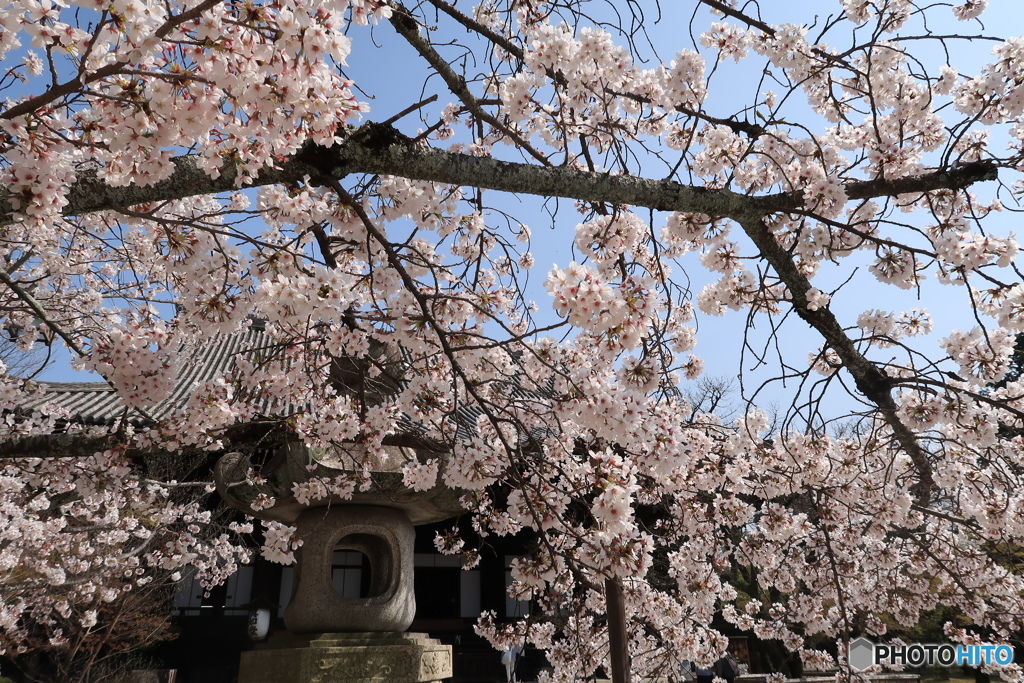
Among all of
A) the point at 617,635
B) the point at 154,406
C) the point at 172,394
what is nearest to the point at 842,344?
the point at 617,635

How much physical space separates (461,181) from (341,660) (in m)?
3.75

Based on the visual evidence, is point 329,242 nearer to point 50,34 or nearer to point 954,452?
point 50,34

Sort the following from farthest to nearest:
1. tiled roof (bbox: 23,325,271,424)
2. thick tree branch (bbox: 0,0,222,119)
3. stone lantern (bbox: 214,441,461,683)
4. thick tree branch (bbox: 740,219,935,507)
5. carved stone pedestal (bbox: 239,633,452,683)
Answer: tiled roof (bbox: 23,325,271,424), stone lantern (bbox: 214,441,461,683), carved stone pedestal (bbox: 239,633,452,683), thick tree branch (bbox: 740,219,935,507), thick tree branch (bbox: 0,0,222,119)

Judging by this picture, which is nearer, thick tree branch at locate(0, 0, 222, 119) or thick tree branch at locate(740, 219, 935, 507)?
thick tree branch at locate(0, 0, 222, 119)

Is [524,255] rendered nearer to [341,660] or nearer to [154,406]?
[341,660]

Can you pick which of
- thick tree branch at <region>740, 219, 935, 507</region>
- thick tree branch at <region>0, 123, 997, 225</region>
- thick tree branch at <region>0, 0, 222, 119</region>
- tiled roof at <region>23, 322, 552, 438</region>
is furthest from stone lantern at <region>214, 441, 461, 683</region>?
thick tree branch at <region>0, 0, 222, 119</region>

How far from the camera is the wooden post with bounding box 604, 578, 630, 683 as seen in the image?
16.1ft

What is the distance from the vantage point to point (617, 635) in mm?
4953

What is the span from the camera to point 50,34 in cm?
177

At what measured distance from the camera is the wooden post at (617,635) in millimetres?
4910

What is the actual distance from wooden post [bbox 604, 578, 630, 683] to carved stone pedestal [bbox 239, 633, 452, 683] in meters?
1.49

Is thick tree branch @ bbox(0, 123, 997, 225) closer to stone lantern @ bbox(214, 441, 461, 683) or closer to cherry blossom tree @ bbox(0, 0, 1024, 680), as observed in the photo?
cherry blossom tree @ bbox(0, 0, 1024, 680)

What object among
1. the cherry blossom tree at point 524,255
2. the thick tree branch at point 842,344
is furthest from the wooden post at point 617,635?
the thick tree branch at point 842,344

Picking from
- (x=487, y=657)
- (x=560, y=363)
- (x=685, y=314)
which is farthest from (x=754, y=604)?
(x=560, y=363)
